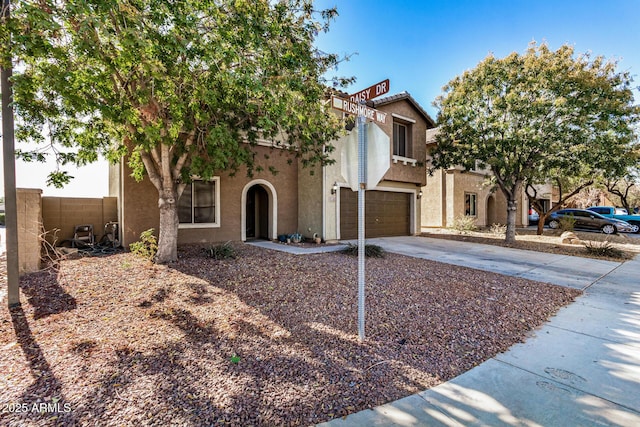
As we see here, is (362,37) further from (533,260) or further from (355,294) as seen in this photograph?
(533,260)

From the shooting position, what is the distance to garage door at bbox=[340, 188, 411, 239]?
12.8 metres

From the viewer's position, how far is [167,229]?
7574 millimetres

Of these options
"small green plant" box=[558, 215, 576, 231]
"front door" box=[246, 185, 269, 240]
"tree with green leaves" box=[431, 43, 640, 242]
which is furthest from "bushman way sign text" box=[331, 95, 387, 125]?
"small green plant" box=[558, 215, 576, 231]

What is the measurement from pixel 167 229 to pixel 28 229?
2.72 meters

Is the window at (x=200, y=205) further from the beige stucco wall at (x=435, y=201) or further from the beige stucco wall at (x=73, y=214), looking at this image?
the beige stucco wall at (x=435, y=201)

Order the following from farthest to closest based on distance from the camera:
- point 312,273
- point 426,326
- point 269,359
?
1. point 312,273
2. point 426,326
3. point 269,359

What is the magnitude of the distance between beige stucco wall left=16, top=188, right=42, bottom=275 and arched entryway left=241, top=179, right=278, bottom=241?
6.72m

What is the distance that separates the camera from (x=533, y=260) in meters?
9.81

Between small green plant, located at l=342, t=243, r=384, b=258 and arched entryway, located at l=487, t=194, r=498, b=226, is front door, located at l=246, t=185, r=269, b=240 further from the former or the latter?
arched entryway, located at l=487, t=194, r=498, b=226

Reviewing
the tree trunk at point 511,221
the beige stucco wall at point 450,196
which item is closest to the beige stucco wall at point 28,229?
the tree trunk at point 511,221

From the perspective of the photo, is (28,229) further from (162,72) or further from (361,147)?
(361,147)

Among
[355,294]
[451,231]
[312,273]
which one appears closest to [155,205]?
[312,273]

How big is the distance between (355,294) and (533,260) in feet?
24.8

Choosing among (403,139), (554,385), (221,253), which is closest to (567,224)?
(403,139)
